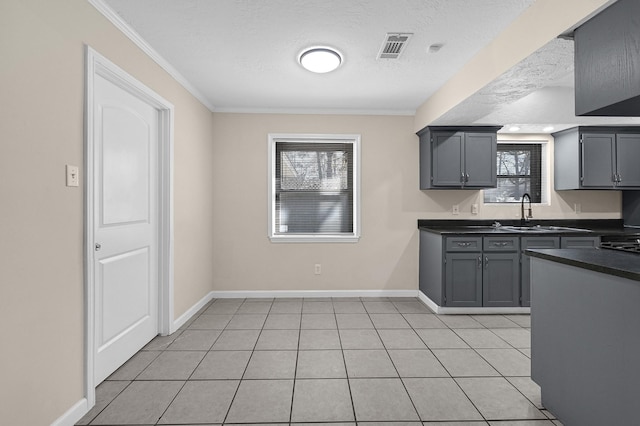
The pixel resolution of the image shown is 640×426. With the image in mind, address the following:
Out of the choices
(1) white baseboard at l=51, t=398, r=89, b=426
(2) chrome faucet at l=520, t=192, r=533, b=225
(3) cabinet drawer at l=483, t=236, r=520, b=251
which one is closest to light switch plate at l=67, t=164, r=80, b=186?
(1) white baseboard at l=51, t=398, r=89, b=426

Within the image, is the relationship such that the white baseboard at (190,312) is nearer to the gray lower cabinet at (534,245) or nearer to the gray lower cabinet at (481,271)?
the gray lower cabinet at (481,271)

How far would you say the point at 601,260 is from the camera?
1714 mm

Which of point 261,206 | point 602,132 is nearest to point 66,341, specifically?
point 261,206

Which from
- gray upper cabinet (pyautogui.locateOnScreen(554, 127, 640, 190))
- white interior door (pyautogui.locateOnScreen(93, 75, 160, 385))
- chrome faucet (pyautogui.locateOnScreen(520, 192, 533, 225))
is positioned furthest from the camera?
chrome faucet (pyautogui.locateOnScreen(520, 192, 533, 225))

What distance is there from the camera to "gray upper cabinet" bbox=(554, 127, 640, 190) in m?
4.11

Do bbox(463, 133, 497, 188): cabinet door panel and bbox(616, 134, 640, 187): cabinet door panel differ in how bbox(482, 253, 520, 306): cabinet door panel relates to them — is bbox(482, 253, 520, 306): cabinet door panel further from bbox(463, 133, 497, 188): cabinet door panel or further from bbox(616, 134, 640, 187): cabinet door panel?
bbox(616, 134, 640, 187): cabinet door panel

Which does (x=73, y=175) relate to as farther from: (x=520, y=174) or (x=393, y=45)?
(x=520, y=174)

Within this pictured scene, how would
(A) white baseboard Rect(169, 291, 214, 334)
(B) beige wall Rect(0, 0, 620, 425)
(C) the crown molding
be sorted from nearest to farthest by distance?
(B) beige wall Rect(0, 0, 620, 425)
(C) the crown molding
(A) white baseboard Rect(169, 291, 214, 334)

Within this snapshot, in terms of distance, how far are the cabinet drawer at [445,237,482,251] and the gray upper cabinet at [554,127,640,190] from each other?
157cm

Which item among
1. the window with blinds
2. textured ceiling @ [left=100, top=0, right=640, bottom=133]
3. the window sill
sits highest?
textured ceiling @ [left=100, top=0, right=640, bottom=133]

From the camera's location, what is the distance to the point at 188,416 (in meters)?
1.98

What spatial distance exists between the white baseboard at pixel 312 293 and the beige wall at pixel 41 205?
8.27 feet

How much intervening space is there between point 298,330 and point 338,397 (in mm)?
1216

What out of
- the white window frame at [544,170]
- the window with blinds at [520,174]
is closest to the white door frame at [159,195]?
the white window frame at [544,170]
